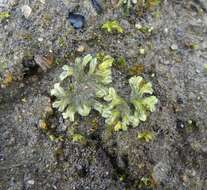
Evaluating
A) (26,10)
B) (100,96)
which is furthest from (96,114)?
(26,10)

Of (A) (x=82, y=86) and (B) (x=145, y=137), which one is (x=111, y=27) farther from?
(B) (x=145, y=137)

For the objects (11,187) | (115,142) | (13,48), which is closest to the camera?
(11,187)

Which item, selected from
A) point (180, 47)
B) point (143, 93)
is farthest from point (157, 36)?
point (143, 93)

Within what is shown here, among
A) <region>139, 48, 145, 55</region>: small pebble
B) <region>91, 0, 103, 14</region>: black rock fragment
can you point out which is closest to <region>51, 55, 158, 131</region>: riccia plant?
<region>139, 48, 145, 55</region>: small pebble

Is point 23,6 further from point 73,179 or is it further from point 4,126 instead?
point 73,179

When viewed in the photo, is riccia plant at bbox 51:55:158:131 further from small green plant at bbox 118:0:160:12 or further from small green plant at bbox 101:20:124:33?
small green plant at bbox 118:0:160:12

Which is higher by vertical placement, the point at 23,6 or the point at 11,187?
the point at 23,6

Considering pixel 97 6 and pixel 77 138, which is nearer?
pixel 77 138
